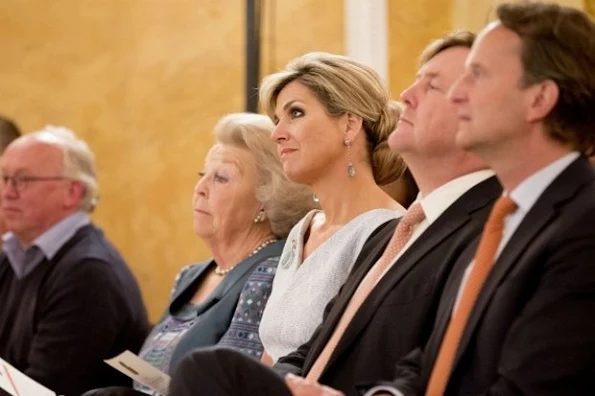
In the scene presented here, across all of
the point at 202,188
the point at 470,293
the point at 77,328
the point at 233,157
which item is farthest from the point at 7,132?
the point at 470,293

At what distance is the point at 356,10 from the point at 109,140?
229cm

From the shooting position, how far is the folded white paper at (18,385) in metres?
2.90

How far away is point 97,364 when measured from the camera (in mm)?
3883

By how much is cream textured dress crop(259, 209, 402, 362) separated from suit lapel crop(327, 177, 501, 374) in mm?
459

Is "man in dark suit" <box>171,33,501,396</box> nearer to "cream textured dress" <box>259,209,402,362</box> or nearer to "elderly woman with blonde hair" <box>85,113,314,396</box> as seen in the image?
"cream textured dress" <box>259,209,402,362</box>

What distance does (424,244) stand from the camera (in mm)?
2369

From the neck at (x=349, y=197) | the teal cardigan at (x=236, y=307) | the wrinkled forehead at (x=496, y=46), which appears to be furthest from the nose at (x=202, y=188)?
the wrinkled forehead at (x=496, y=46)

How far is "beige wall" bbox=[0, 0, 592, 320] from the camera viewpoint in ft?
17.9

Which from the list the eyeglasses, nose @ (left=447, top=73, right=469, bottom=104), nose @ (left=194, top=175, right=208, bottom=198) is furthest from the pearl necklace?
nose @ (left=447, top=73, right=469, bottom=104)

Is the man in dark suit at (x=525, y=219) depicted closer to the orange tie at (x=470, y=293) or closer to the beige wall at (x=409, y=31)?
the orange tie at (x=470, y=293)

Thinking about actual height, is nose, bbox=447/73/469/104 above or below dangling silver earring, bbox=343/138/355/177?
above

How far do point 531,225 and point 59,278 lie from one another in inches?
95.6

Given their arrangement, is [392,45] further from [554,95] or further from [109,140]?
[554,95]

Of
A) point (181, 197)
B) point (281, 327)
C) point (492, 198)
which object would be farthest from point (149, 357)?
point (181, 197)
